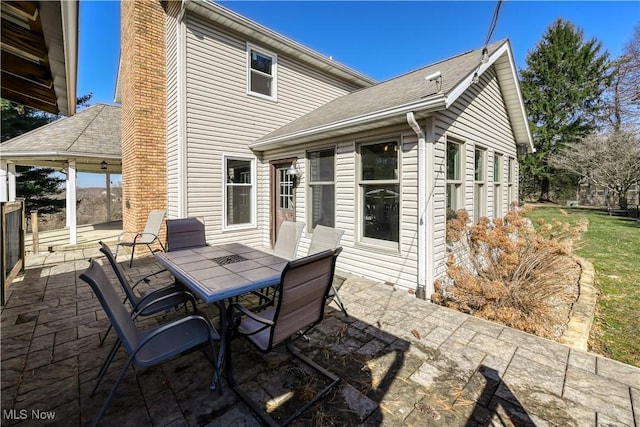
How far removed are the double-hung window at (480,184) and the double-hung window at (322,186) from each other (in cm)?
312

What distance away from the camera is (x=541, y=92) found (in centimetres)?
2334

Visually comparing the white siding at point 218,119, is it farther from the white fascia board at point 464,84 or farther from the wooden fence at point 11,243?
the white fascia board at point 464,84

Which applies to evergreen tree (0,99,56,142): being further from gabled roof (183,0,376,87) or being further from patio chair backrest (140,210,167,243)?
gabled roof (183,0,376,87)

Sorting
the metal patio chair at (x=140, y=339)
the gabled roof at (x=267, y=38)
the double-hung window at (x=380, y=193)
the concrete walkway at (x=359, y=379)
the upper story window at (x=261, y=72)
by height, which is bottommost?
the concrete walkway at (x=359, y=379)

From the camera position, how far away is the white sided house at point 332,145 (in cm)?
449

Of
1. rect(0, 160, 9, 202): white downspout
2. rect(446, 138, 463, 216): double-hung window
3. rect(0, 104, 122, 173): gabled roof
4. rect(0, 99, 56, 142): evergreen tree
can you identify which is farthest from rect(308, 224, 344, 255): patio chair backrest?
rect(0, 99, 56, 142): evergreen tree

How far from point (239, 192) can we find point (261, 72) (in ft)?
11.1

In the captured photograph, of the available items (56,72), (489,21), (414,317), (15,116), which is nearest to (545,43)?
(489,21)

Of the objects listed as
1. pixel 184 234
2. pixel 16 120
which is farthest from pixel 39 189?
pixel 184 234

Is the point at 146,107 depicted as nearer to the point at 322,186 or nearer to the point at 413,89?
the point at 322,186

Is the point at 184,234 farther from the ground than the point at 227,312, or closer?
farther from the ground

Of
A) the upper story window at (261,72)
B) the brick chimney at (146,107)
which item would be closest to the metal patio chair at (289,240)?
the brick chimney at (146,107)

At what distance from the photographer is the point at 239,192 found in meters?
7.41

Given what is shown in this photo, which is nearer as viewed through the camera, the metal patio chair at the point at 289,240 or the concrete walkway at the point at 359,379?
the concrete walkway at the point at 359,379
